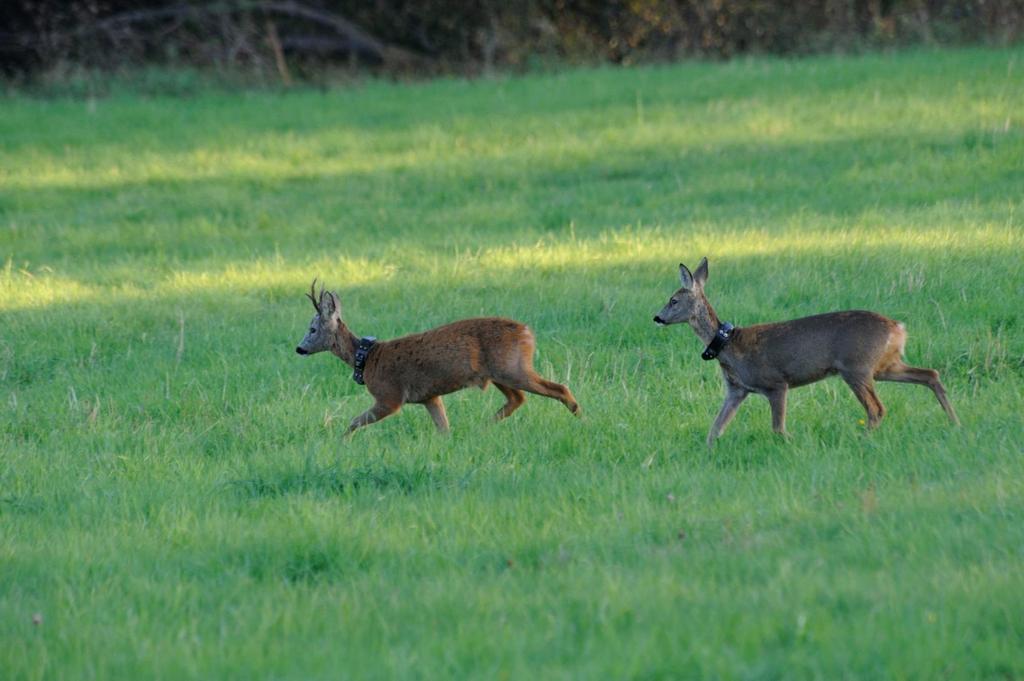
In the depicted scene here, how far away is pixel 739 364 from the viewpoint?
783cm

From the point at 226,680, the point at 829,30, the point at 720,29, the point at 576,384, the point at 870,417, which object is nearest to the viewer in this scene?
the point at 226,680

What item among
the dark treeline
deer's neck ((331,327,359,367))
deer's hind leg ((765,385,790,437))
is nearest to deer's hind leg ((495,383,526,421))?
deer's neck ((331,327,359,367))

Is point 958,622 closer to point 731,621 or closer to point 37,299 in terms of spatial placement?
point 731,621

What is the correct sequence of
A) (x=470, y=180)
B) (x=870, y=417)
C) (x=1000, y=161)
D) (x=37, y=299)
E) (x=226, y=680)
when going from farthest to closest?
(x=470, y=180)
(x=1000, y=161)
(x=37, y=299)
(x=870, y=417)
(x=226, y=680)

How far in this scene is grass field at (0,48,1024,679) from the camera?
16.4 feet

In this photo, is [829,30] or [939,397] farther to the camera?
[829,30]

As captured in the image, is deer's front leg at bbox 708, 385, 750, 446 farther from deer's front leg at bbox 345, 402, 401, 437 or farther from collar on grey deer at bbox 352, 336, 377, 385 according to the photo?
collar on grey deer at bbox 352, 336, 377, 385

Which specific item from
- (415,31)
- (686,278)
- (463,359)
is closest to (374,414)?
(463,359)

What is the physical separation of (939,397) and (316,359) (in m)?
4.38

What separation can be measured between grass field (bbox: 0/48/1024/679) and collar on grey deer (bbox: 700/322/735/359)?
0.41m

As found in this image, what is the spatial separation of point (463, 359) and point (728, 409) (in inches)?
61.4

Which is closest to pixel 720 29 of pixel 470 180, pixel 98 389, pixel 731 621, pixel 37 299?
pixel 470 180

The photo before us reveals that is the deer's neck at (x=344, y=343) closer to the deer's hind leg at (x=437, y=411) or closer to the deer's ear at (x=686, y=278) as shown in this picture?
the deer's hind leg at (x=437, y=411)

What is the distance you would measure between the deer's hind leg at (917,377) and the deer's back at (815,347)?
8.1 inches
